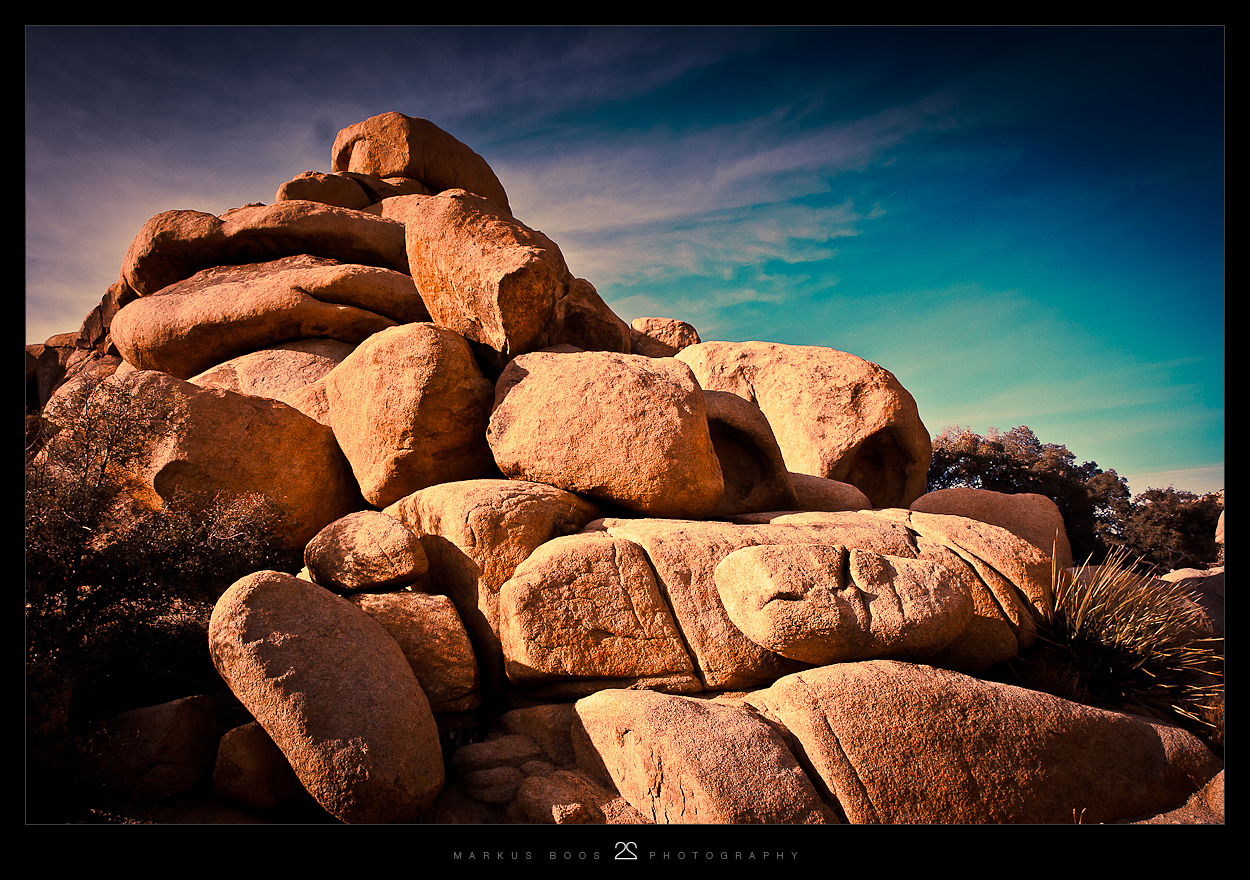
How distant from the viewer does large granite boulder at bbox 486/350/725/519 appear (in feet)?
22.5

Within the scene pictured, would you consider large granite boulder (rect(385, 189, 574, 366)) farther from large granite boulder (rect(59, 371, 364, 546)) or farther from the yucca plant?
the yucca plant

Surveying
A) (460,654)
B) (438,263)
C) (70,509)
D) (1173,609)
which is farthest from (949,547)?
(70,509)

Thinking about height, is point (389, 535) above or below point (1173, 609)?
above

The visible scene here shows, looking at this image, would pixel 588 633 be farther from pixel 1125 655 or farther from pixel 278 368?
pixel 278 368

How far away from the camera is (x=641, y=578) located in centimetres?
575

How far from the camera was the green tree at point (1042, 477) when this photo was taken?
17.8 m

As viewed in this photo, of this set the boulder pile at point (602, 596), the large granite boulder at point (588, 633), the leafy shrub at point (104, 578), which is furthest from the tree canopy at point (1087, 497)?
the leafy shrub at point (104, 578)

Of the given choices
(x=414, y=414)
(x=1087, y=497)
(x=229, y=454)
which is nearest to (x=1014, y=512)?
(x=414, y=414)

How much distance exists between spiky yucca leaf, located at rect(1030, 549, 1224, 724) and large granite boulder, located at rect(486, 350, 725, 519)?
337 centimetres

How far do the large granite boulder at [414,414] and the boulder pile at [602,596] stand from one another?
0.04 m

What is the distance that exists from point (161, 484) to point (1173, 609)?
10.3m

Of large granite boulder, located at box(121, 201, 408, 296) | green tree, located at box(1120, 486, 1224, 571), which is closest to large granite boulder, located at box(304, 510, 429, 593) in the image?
large granite boulder, located at box(121, 201, 408, 296)

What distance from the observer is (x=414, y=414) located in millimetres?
7523
